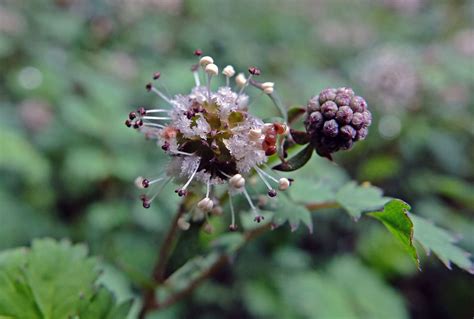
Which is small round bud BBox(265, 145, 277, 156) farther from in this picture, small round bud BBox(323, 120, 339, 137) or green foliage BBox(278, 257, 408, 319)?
green foliage BBox(278, 257, 408, 319)

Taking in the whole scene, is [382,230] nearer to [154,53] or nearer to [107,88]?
[107,88]

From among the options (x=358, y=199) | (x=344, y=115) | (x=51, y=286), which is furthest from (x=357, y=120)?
(x=51, y=286)

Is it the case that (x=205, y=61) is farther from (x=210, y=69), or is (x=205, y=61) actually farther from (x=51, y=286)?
(x=51, y=286)

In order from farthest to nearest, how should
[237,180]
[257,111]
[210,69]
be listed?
[257,111], [210,69], [237,180]

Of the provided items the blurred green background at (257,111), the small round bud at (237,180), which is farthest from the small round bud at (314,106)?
the blurred green background at (257,111)

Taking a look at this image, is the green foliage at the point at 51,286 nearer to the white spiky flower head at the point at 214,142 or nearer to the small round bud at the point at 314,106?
the white spiky flower head at the point at 214,142

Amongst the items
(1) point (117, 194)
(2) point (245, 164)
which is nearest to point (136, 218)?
(1) point (117, 194)

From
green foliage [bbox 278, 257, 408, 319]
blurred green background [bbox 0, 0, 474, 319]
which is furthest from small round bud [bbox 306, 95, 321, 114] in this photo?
green foliage [bbox 278, 257, 408, 319]
